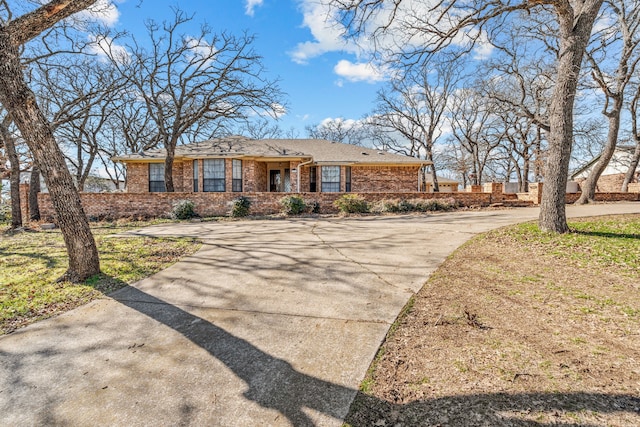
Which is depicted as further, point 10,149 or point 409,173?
point 409,173

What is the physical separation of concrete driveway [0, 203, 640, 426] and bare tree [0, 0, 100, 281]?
3.47 feet

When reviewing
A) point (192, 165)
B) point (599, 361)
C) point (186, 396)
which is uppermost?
point (192, 165)

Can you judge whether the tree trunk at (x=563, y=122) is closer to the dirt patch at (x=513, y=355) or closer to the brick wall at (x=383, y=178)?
the dirt patch at (x=513, y=355)

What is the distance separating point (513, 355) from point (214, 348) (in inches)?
98.3

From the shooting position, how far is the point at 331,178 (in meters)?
17.9

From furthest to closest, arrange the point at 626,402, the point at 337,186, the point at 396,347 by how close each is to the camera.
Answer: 1. the point at 337,186
2. the point at 396,347
3. the point at 626,402

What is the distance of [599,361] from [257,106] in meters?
16.9

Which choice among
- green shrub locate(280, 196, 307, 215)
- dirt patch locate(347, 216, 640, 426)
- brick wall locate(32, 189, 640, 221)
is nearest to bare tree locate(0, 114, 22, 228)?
brick wall locate(32, 189, 640, 221)

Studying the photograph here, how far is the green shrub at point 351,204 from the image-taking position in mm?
13438

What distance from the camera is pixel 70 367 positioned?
254cm

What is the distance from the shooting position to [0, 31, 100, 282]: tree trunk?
4156 millimetres

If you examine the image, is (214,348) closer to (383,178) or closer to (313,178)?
(313,178)

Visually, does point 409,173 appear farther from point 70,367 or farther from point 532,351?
point 70,367

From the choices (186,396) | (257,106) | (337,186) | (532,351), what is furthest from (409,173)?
(186,396)
